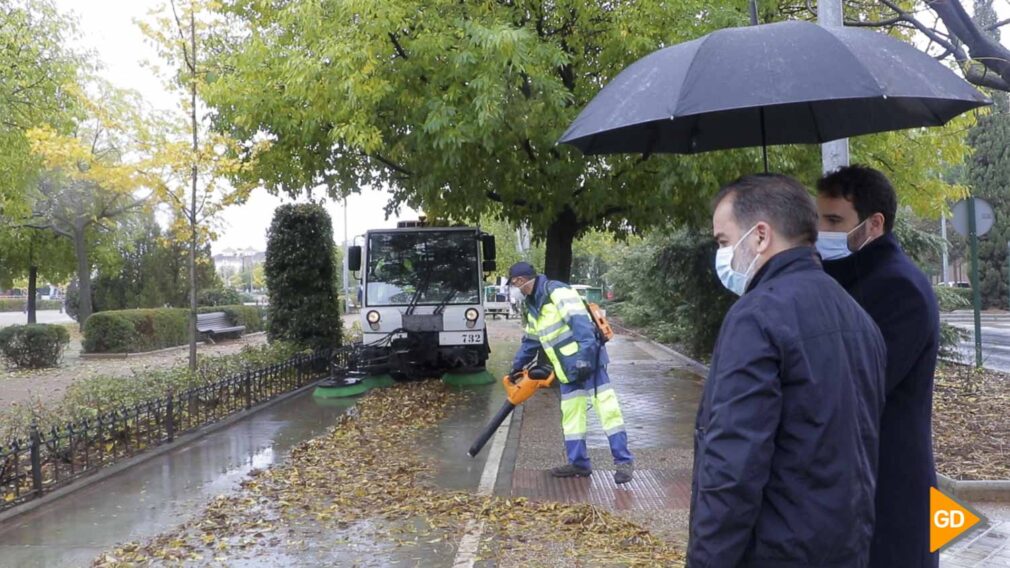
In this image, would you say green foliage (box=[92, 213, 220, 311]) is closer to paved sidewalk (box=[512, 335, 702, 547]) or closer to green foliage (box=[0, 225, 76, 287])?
green foliage (box=[0, 225, 76, 287])

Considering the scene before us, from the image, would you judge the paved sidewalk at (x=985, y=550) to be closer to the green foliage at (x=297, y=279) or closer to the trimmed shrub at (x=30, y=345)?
the green foliage at (x=297, y=279)

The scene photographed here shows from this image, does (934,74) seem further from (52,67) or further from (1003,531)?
(52,67)

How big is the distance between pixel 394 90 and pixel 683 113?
751cm

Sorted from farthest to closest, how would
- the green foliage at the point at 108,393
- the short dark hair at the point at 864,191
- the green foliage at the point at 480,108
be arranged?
1. the green foliage at the point at 480,108
2. the green foliage at the point at 108,393
3. the short dark hair at the point at 864,191

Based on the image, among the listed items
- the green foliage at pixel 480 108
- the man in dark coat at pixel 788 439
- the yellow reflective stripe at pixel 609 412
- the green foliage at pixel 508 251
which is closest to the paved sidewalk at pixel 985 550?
the yellow reflective stripe at pixel 609 412

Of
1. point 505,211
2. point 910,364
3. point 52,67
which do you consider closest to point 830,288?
point 910,364

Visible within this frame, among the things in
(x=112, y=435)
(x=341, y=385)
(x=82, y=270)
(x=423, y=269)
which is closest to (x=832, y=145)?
(x=112, y=435)

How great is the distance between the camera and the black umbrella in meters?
3.16

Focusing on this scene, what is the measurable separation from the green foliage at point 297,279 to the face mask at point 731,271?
1361 centimetres

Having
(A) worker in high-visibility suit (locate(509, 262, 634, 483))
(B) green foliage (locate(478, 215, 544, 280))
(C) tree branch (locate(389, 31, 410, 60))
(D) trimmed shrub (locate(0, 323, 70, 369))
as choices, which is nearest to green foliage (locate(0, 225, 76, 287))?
(D) trimmed shrub (locate(0, 323, 70, 369))

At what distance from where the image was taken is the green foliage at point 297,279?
616 inches

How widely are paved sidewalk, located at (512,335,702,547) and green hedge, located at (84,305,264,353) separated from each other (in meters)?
14.5

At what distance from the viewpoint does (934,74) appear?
348 centimetres

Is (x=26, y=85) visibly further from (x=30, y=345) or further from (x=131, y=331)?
(x=131, y=331)
